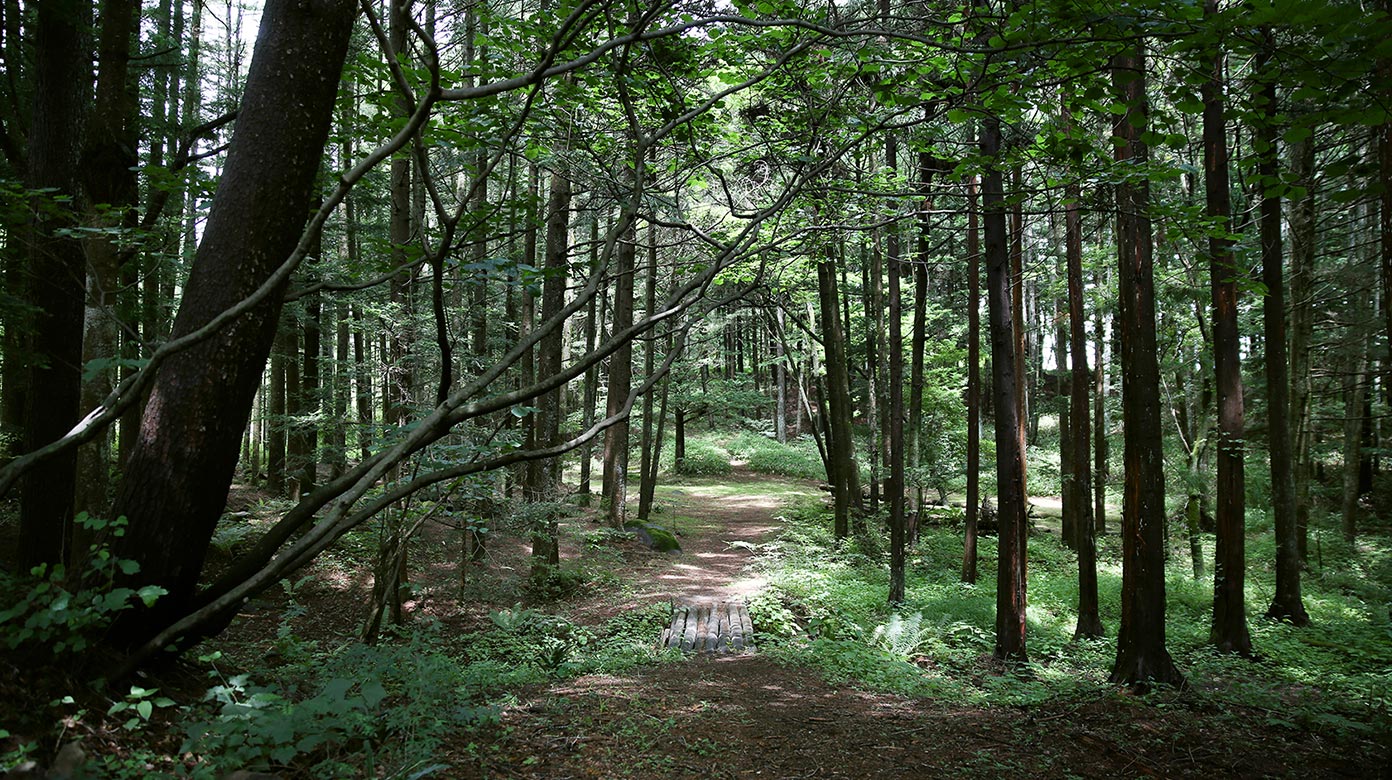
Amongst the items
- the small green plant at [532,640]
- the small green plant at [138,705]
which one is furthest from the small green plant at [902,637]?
the small green plant at [138,705]

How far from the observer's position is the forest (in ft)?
9.02

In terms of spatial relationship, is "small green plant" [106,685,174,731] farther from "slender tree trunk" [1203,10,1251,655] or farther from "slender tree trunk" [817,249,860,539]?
"slender tree trunk" [817,249,860,539]

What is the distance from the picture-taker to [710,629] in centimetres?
914

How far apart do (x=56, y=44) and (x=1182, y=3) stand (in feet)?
27.5

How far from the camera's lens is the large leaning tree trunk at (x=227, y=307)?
8.79 feet

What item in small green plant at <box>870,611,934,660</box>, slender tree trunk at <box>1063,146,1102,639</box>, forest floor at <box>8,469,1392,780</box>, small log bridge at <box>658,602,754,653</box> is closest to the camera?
forest floor at <box>8,469,1392,780</box>

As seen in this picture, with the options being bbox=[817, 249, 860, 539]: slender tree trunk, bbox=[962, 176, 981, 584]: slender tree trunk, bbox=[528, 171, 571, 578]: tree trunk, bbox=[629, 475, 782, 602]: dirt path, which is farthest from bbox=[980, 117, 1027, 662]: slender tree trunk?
bbox=[817, 249, 860, 539]: slender tree trunk

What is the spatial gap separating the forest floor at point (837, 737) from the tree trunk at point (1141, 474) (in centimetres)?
58

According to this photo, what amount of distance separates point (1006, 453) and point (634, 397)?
6794 millimetres

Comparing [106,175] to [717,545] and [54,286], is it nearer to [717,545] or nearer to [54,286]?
[54,286]

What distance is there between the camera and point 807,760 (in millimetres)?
5277

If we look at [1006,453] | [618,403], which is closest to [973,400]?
[1006,453]

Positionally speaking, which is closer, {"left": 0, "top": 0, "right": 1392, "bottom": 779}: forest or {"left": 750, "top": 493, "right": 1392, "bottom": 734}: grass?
{"left": 0, "top": 0, "right": 1392, "bottom": 779}: forest

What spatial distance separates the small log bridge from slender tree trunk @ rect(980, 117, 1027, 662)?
331cm
